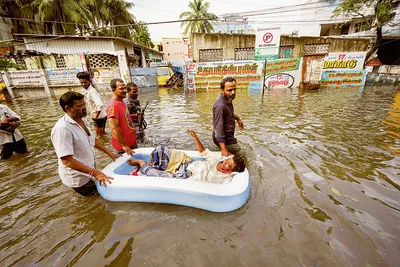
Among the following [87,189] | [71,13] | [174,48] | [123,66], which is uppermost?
[71,13]

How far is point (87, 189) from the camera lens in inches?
103

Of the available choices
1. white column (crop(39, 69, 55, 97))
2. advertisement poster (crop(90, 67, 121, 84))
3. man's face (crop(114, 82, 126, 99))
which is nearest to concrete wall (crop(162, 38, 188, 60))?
advertisement poster (crop(90, 67, 121, 84))

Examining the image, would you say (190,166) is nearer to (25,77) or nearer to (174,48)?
(25,77)

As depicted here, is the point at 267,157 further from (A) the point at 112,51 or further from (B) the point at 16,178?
(A) the point at 112,51

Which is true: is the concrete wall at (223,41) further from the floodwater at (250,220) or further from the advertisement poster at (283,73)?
the floodwater at (250,220)

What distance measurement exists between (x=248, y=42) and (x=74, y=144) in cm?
1626

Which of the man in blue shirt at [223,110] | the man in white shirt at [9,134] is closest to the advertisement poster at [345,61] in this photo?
the man in blue shirt at [223,110]

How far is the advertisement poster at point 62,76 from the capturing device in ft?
48.3

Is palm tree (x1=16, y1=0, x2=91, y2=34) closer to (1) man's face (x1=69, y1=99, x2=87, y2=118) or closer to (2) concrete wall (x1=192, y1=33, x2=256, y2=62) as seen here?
(2) concrete wall (x1=192, y1=33, x2=256, y2=62)

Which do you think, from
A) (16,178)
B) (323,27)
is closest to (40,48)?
(16,178)

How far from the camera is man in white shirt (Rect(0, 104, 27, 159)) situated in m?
3.88

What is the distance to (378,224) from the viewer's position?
7.13 ft

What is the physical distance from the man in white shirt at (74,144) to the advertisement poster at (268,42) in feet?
44.5

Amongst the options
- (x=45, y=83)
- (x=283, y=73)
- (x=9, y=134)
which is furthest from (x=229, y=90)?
(x=45, y=83)
